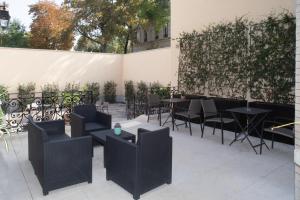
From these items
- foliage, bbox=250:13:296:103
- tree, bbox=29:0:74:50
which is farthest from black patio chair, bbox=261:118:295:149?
tree, bbox=29:0:74:50

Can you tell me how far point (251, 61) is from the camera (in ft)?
20.5

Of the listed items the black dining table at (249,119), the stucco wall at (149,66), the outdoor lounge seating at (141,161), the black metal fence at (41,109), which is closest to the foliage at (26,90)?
the black metal fence at (41,109)

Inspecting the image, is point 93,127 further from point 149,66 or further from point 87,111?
point 149,66

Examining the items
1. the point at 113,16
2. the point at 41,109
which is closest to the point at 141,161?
the point at 41,109

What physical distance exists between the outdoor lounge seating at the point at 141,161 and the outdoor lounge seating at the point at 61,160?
12.5 inches

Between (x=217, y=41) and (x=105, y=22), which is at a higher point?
Answer: (x=105, y=22)

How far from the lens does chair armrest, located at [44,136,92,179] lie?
3.15m

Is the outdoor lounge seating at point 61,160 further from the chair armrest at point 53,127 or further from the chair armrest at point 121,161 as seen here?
the chair armrest at point 53,127

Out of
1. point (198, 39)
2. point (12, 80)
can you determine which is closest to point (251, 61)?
point (198, 39)

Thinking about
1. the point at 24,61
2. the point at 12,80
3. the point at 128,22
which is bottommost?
the point at 12,80

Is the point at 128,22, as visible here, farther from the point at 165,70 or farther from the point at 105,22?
the point at 165,70

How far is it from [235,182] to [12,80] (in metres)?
10.3

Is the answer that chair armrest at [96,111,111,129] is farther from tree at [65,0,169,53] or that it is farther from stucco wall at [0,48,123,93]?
tree at [65,0,169,53]

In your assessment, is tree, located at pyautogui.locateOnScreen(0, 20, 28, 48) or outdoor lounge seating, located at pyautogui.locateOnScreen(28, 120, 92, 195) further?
tree, located at pyautogui.locateOnScreen(0, 20, 28, 48)
